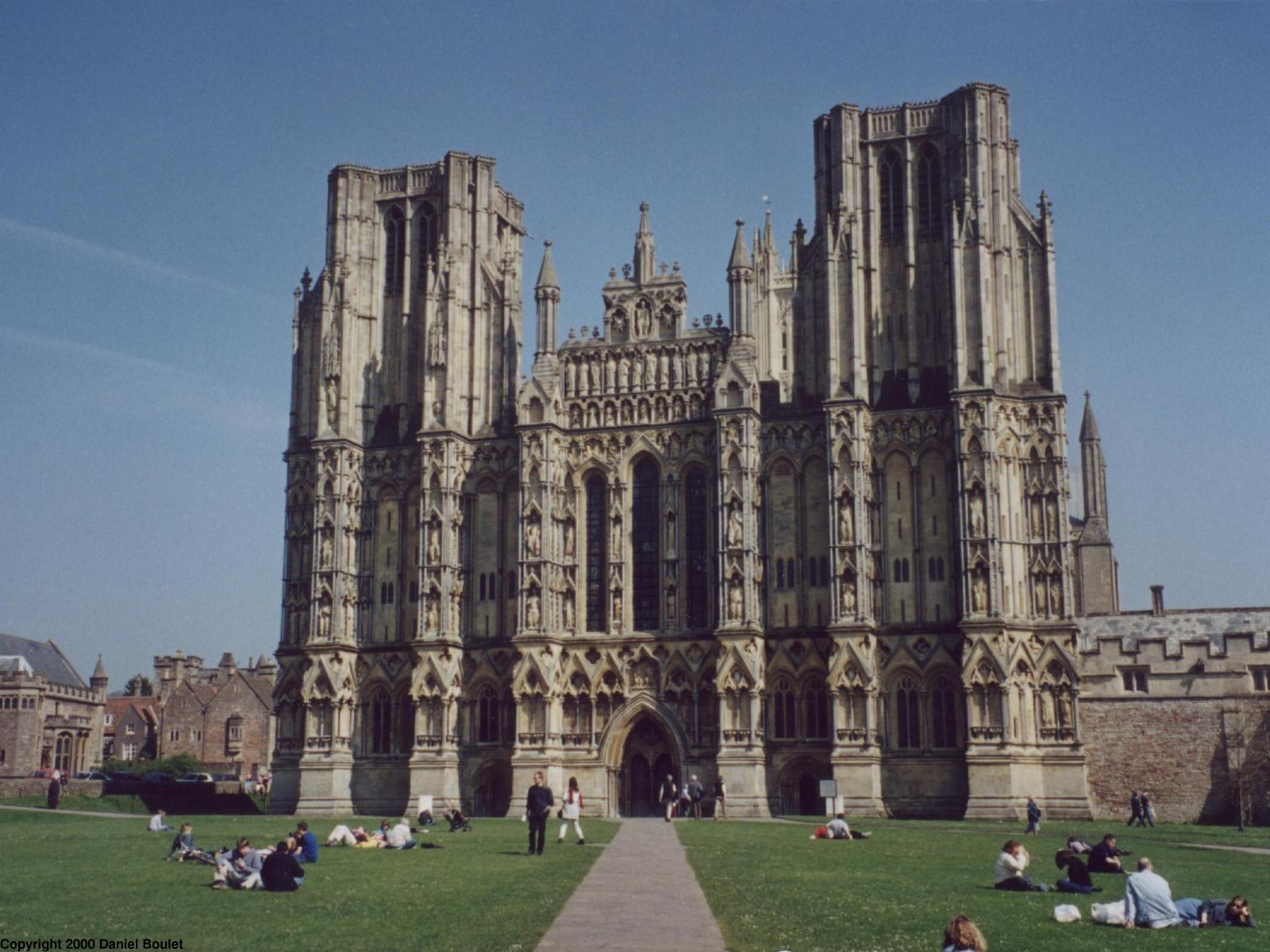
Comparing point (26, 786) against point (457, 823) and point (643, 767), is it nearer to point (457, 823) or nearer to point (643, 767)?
point (643, 767)

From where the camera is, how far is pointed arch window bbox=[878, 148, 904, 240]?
66.8m

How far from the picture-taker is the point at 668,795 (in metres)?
60.6

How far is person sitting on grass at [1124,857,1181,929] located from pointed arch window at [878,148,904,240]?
150 feet

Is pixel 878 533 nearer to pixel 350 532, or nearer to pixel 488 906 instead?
pixel 350 532

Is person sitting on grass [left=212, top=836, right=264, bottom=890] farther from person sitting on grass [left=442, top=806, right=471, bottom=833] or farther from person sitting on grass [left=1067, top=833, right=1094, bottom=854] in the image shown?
person sitting on grass [left=442, top=806, right=471, bottom=833]

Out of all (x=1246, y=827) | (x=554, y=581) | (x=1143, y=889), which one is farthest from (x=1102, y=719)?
(x=1143, y=889)

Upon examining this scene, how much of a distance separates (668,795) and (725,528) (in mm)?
10982

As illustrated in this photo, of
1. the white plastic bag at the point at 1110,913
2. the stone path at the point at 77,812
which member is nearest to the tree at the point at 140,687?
the stone path at the point at 77,812

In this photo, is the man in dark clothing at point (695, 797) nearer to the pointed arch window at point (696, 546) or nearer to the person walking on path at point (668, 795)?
the person walking on path at point (668, 795)

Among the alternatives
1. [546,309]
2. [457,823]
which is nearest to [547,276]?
[546,309]

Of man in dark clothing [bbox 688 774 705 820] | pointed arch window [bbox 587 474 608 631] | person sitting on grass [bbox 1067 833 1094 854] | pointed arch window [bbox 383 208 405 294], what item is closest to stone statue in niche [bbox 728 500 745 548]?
pointed arch window [bbox 587 474 608 631]

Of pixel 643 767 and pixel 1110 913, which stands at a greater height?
pixel 643 767

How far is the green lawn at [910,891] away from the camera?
859 inches

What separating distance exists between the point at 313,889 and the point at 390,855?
850 centimetres
